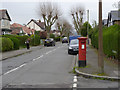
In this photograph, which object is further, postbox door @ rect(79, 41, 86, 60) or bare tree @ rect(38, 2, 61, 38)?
bare tree @ rect(38, 2, 61, 38)

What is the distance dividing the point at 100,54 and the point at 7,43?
1629 centimetres

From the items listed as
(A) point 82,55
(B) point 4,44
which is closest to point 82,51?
(A) point 82,55

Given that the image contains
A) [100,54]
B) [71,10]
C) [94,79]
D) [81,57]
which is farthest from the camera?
[71,10]

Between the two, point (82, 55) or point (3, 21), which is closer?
point (82, 55)

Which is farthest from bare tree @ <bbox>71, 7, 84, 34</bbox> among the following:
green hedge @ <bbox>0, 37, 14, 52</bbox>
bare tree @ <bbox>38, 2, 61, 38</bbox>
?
green hedge @ <bbox>0, 37, 14, 52</bbox>

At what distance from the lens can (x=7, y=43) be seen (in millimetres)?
23312

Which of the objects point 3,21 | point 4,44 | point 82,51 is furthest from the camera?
point 3,21

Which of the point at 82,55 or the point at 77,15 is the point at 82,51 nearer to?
the point at 82,55

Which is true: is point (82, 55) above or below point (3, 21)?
below

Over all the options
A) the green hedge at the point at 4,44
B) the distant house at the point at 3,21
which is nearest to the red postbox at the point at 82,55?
the green hedge at the point at 4,44

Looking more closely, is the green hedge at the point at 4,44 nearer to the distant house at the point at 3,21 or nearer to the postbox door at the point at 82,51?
the postbox door at the point at 82,51

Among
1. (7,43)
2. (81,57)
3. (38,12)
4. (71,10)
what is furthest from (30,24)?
(81,57)

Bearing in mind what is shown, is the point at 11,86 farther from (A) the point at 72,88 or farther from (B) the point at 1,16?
(B) the point at 1,16

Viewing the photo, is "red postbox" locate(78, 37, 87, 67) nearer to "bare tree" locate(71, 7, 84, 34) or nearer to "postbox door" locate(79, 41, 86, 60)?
"postbox door" locate(79, 41, 86, 60)
